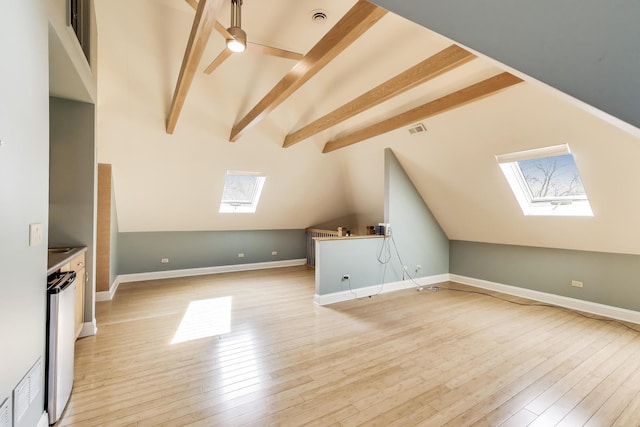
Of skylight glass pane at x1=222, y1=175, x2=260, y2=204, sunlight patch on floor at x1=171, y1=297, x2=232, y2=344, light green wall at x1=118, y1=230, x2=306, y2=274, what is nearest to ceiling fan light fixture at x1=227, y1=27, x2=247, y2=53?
sunlight patch on floor at x1=171, y1=297, x2=232, y2=344

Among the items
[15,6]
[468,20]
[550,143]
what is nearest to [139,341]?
[15,6]

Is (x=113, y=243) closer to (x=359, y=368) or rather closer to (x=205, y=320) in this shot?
(x=205, y=320)

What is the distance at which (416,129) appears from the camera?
3.96 metres

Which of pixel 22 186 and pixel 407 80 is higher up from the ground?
pixel 407 80

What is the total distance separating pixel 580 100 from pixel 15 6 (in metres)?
2.30

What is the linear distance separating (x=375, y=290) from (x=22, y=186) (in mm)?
4265

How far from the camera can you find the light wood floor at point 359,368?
6.34 feet

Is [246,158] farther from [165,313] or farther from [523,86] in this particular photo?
[523,86]

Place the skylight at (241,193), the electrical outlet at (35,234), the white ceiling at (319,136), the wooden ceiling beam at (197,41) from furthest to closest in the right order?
the skylight at (241,193)
the white ceiling at (319,136)
the wooden ceiling beam at (197,41)
the electrical outlet at (35,234)

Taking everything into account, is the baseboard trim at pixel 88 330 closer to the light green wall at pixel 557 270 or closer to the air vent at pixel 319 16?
the air vent at pixel 319 16

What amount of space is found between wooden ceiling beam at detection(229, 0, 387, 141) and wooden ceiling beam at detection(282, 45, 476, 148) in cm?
80

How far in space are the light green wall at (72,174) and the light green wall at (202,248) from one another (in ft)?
9.61

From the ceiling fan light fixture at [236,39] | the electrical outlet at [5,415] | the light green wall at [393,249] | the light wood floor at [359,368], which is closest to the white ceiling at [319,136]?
the light green wall at [393,249]

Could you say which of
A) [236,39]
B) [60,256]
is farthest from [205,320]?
[236,39]
